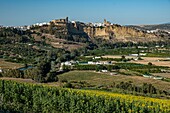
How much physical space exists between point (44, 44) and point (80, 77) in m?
58.3

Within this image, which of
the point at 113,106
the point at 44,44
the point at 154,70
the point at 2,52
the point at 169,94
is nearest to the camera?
the point at 113,106

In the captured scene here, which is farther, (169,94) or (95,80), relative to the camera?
(95,80)

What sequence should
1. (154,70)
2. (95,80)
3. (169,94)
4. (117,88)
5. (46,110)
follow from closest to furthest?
1. (46,110)
2. (169,94)
3. (117,88)
4. (95,80)
5. (154,70)

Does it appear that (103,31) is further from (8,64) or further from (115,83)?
(115,83)

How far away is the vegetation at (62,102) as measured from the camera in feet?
102

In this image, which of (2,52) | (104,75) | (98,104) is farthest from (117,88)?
(2,52)

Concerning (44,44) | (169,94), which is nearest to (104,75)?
(169,94)

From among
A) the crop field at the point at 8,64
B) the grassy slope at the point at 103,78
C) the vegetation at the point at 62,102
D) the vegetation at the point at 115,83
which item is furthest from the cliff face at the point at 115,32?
the vegetation at the point at 62,102

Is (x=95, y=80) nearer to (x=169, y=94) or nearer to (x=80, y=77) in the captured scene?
(x=80, y=77)

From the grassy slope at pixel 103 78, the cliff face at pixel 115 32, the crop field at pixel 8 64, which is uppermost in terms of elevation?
the cliff face at pixel 115 32

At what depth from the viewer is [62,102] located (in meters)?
33.0

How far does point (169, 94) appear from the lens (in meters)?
47.0

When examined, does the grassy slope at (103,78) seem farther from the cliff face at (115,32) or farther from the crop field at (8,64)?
the cliff face at (115,32)

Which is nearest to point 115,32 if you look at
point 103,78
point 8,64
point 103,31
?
point 103,31
